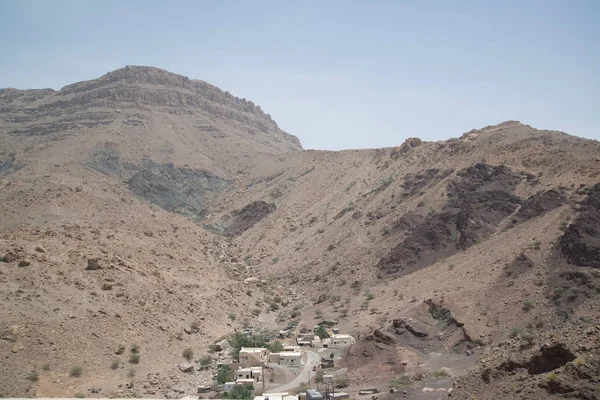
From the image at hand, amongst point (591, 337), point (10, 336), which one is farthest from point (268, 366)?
point (591, 337)

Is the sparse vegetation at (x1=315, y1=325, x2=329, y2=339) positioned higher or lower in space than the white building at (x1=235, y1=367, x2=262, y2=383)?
higher

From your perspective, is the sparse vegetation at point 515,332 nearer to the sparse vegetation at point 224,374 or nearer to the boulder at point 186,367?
the sparse vegetation at point 224,374

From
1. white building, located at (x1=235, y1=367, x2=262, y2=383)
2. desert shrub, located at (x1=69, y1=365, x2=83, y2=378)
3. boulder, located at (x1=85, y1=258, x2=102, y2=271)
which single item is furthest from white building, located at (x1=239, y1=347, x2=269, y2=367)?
boulder, located at (x1=85, y1=258, x2=102, y2=271)

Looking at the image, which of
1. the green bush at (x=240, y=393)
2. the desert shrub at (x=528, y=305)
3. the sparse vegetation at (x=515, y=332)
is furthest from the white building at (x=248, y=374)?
the desert shrub at (x=528, y=305)

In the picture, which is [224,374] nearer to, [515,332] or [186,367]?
[186,367]

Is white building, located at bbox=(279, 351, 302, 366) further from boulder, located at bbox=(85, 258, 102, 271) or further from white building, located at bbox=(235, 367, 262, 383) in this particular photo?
boulder, located at bbox=(85, 258, 102, 271)

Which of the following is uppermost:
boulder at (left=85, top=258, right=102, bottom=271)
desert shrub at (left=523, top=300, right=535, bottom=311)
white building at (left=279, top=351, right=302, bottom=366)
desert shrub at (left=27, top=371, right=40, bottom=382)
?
boulder at (left=85, top=258, right=102, bottom=271)

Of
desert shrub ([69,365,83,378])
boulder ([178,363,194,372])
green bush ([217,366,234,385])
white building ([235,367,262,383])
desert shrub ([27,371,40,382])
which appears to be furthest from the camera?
boulder ([178,363,194,372])

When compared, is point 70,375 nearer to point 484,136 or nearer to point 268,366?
point 268,366
